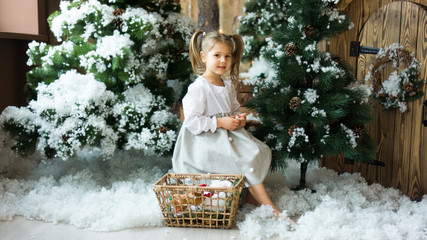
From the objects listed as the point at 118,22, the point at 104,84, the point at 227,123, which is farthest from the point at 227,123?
the point at 118,22

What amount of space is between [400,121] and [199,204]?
159cm

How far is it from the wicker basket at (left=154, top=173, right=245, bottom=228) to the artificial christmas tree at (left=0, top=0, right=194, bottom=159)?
0.61 m

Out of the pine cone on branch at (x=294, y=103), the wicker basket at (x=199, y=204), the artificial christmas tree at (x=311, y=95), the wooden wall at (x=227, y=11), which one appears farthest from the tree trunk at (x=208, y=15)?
the wicker basket at (x=199, y=204)

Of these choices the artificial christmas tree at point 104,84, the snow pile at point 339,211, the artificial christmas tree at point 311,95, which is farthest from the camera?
the artificial christmas tree at point 104,84

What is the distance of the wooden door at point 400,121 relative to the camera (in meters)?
2.71

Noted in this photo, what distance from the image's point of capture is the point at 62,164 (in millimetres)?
3197

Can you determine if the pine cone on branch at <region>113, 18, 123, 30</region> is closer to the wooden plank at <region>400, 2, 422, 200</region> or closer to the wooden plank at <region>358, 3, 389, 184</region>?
the wooden plank at <region>358, 3, 389, 184</region>

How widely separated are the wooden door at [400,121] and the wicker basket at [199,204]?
1.28 m

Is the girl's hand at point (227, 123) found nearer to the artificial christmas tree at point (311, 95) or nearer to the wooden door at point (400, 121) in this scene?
the artificial christmas tree at point (311, 95)

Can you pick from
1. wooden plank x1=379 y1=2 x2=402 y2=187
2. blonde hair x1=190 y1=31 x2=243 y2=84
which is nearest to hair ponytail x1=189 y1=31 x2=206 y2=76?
blonde hair x1=190 y1=31 x2=243 y2=84

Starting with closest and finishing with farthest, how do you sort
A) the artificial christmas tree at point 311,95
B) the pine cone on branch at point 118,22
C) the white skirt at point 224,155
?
the white skirt at point 224,155 < the artificial christmas tree at point 311,95 < the pine cone on branch at point 118,22

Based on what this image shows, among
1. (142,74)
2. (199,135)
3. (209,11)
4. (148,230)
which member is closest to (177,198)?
(148,230)

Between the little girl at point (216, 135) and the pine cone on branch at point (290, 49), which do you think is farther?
the pine cone on branch at point (290, 49)

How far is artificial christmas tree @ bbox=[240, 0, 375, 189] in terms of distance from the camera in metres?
2.53
